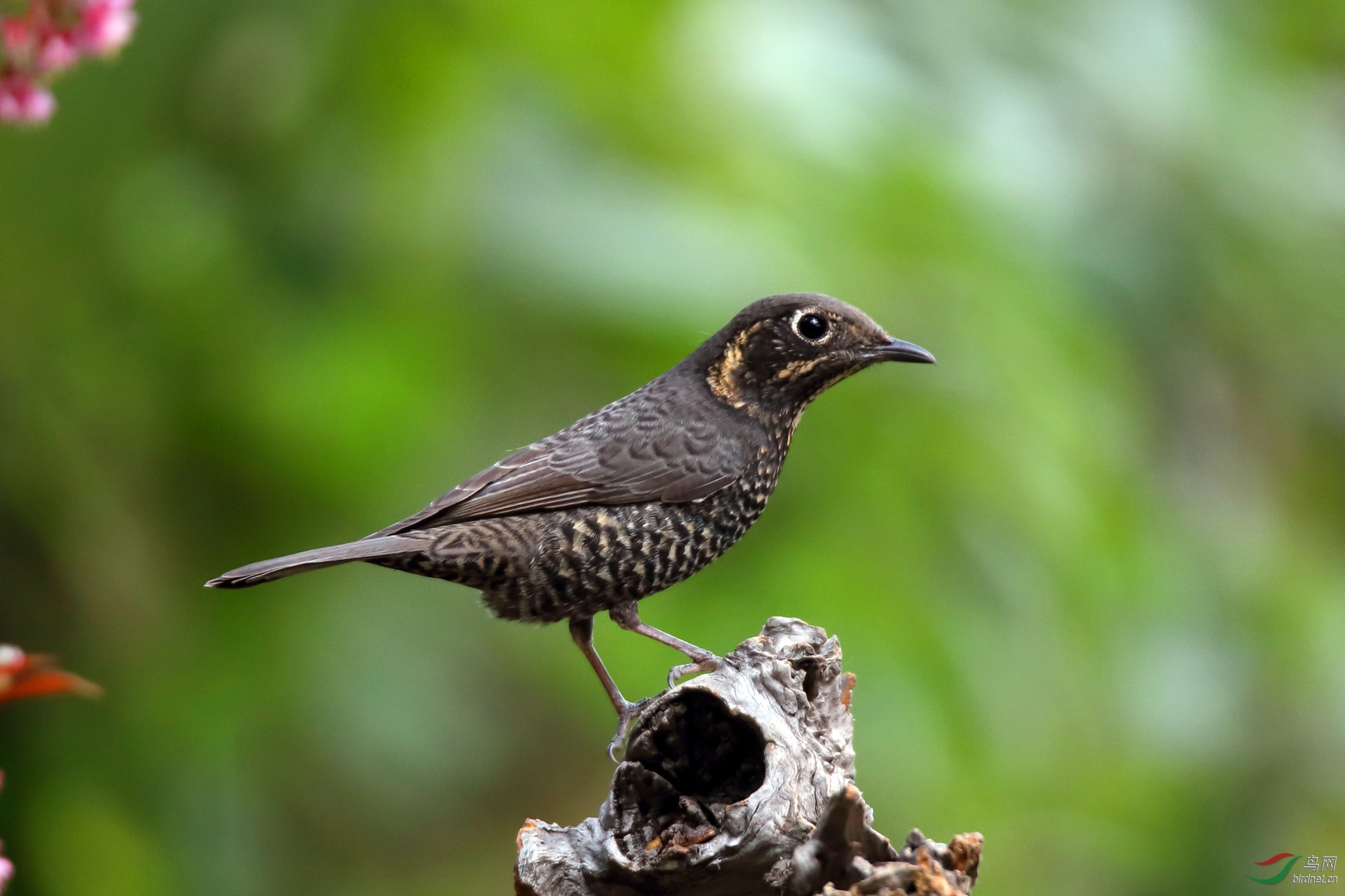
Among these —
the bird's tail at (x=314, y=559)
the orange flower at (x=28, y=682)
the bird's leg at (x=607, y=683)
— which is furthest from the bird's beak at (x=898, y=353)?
the orange flower at (x=28, y=682)

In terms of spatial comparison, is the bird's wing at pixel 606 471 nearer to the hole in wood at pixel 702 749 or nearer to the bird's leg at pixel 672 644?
the bird's leg at pixel 672 644

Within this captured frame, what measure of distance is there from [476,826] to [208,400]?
89.7 inches

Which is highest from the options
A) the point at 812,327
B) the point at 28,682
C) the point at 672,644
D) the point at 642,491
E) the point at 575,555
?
the point at 812,327

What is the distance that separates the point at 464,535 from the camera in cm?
411

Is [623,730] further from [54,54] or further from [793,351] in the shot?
[54,54]

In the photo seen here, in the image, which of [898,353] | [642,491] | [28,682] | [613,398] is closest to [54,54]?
[28,682]

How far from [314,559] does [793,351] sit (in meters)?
1.78

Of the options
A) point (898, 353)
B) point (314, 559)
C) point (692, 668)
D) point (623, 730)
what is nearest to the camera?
point (314, 559)

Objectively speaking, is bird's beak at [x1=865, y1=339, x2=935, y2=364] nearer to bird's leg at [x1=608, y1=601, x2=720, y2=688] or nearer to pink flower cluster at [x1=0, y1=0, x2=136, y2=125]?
bird's leg at [x1=608, y1=601, x2=720, y2=688]

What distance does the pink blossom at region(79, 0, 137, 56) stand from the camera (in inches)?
86.9

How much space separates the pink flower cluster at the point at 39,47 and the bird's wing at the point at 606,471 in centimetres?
214

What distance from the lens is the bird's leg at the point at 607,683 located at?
13.3 feet

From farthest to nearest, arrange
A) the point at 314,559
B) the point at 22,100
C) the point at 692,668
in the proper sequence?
1. the point at 692,668
2. the point at 314,559
3. the point at 22,100

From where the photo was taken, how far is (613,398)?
19.6 ft
